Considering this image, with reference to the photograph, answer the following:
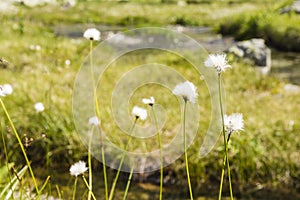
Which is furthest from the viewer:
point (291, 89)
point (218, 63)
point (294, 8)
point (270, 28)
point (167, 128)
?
point (294, 8)

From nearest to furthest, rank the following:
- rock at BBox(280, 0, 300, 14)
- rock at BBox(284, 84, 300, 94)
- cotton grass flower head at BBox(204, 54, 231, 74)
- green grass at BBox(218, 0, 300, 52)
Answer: cotton grass flower head at BBox(204, 54, 231, 74), rock at BBox(284, 84, 300, 94), green grass at BBox(218, 0, 300, 52), rock at BBox(280, 0, 300, 14)

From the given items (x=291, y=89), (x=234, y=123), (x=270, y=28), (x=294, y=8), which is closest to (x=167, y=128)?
(x=291, y=89)

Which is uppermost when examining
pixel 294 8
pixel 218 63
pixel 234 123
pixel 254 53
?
pixel 294 8

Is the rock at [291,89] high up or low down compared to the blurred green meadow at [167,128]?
up

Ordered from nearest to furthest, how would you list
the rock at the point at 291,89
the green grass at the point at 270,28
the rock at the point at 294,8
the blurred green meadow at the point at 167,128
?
1. the blurred green meadow at the point at 167,128
2. the rock at the point at 291,89
3. the green grass at the point at 270,28
4. the rock at the point at 294,8

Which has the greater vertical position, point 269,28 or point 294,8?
point 294,8

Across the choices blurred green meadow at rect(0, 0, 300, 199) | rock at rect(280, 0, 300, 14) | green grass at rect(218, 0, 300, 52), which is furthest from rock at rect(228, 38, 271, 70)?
rock at rect(280, 0, 300, 14)

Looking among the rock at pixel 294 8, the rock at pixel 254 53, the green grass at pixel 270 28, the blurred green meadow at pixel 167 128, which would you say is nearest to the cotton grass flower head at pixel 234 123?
the blurred green meadow at pixel 167 128

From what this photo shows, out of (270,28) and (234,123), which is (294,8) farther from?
(234,123)

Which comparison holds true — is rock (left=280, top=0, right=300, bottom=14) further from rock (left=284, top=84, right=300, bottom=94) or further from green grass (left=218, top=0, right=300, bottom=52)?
rock (left=284, top=84, right=300, bottom=94)

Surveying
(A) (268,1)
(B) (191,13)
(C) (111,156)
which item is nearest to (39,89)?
(C) (111,156)

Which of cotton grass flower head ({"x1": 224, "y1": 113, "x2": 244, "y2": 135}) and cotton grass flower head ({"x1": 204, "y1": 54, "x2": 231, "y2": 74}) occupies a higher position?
cotton grass flower head ({"x1": 204, "y1": 54, "x2": 231, "y2": 74})

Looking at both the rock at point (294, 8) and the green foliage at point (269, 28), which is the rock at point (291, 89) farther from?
the rock at point (294, 8)

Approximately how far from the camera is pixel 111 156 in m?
5.61
